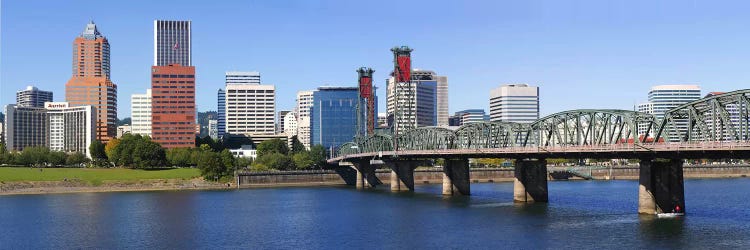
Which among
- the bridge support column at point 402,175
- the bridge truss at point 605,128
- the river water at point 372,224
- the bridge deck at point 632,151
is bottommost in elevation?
the river water at point 372,224

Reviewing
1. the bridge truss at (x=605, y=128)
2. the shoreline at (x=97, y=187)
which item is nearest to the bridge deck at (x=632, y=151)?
the bridge truss at (x=605, y=128)

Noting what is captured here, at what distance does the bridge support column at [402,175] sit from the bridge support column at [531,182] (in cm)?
5643

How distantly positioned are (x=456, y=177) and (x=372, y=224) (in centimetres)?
6109

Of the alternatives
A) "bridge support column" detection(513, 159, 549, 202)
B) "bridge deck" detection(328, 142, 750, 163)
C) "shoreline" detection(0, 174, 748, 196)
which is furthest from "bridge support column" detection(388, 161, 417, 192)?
"bridge support column" detection(513, 159, 549, 202)

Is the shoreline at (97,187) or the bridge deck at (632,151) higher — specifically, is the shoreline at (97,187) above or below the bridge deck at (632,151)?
below

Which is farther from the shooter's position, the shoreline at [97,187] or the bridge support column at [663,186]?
the shoreline at [97,187]

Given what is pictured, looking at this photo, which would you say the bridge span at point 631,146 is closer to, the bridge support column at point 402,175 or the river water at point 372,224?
the river water at point 372,224

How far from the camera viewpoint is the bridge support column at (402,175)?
188750 millimetres

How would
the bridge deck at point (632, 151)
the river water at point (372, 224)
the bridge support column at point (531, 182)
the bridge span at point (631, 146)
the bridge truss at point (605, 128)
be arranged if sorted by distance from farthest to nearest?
the bridge support column at point (531, 182)
the bridge truss at point (605, 128)
the bridge span at point (631, 146)
the bridge deck at point (632, 151)
the river water at point (372, 224)

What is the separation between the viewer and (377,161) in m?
193

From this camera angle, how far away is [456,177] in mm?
161625

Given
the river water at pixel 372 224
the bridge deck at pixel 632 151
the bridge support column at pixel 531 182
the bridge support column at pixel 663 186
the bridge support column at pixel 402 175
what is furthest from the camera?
the bridge support column at pixel 402 175

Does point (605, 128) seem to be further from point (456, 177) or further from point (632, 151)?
point (456, 177)

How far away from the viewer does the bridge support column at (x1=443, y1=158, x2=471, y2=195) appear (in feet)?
525
